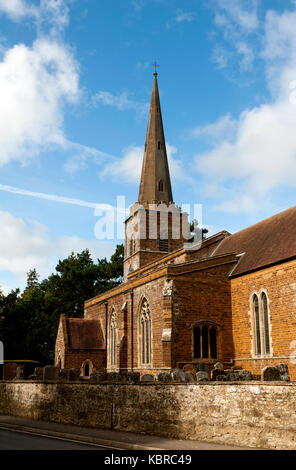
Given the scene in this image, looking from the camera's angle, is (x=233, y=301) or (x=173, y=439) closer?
(x=173, y=439)

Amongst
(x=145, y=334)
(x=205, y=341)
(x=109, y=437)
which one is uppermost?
(x=145, y=334)

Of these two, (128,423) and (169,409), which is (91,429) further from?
(169,409)

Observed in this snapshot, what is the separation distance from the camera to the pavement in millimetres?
11219

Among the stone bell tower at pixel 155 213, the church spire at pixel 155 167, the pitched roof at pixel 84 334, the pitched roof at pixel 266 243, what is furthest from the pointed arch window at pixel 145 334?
the church spire at pixel 155 167

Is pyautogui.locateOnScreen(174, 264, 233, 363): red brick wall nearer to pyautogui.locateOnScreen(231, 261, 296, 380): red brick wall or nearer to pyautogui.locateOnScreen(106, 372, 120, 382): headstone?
pyautogui.locateOnScreen(231, 261, 296, 380): red brick wall

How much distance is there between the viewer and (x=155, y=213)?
44.1 m

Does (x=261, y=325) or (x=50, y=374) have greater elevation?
(x=261, y=325)

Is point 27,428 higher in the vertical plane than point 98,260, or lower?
lower

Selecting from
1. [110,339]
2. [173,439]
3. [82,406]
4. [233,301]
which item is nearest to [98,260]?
[110,339]

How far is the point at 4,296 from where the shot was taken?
48656 mm

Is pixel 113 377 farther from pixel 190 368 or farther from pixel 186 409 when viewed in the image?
pixel 190 368

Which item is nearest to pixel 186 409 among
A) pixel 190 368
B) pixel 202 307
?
pixel 190 368

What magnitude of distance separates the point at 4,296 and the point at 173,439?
39.6 metres

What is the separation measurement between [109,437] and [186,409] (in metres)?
2.39
